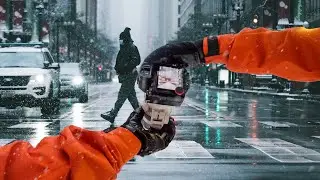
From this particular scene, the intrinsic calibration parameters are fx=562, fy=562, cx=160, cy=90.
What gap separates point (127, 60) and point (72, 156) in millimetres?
11088

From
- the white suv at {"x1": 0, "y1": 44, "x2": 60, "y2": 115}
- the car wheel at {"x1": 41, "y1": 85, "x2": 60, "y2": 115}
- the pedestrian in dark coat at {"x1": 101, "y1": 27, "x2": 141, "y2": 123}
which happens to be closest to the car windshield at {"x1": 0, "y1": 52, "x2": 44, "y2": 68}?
the white suv at {"x1": 0, "y1": 44, "x2": 60, "y2": 115}

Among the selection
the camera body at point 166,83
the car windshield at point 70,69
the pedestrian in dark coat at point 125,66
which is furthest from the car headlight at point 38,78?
the camera body at point 166,83

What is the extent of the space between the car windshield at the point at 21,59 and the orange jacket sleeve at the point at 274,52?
14.8m

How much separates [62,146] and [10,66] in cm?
1499

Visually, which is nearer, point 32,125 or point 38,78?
point 32,125

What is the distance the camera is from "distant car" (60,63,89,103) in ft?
80.6

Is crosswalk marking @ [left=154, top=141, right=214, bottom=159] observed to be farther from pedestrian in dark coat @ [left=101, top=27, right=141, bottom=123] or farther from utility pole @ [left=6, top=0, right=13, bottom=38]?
utility pole @ [left=6, top=0, right=13, bottom=38]

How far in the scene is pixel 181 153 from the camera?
7.88m

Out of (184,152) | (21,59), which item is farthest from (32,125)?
(184,152)

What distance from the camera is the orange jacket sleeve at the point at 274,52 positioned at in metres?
1.76

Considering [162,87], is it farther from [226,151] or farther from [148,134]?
[226,151]

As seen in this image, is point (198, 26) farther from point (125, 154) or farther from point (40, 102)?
point (125, 154)

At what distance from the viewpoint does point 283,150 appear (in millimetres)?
8266

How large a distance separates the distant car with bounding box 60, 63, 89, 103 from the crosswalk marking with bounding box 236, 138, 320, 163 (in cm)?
1555
